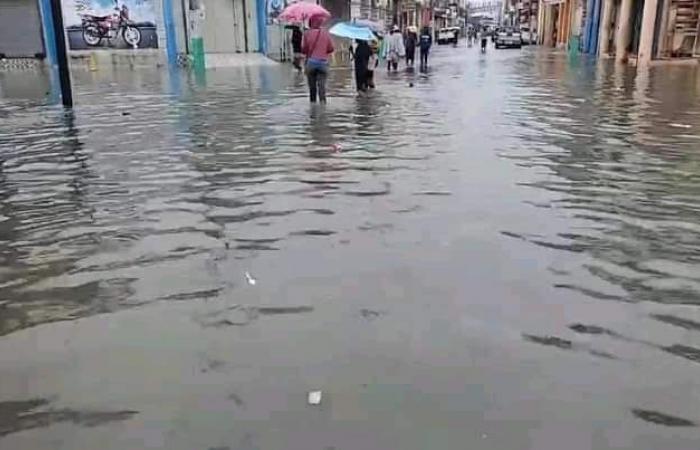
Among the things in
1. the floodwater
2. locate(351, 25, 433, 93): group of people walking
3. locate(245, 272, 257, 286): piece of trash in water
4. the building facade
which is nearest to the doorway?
locate(351, 25, 433, 93): group of people walking

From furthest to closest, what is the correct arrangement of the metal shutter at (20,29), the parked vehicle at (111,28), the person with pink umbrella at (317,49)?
the metal shutter at (20,29) < the parked vehicle at (111,28) < the person with pink umbrella at (317,49)

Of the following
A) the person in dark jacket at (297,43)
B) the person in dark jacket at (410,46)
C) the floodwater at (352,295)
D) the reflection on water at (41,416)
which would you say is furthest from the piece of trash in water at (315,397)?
the person in dark jacket at (410,46)

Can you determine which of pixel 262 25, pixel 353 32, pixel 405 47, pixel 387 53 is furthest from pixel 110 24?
pixel 353 32

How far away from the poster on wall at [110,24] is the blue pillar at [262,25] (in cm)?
584

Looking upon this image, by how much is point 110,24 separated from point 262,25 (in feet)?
26.1

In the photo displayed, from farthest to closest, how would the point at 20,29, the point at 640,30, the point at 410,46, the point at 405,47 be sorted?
the point at 640,30 < the point at 20,29 < the point at 405,47 < the point at 410,46

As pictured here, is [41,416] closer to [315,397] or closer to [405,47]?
[315,397]

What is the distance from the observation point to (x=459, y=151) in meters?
9.77

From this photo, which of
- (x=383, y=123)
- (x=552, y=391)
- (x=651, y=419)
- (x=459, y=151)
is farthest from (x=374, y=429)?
(x=383, y=123)

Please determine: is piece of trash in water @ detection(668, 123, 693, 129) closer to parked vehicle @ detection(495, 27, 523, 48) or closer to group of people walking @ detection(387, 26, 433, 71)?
group of people walking @ detection(387, 26, 433, 71)

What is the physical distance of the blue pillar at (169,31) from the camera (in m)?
34.2

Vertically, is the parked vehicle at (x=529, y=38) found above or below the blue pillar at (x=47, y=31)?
below

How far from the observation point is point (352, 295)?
4688mm

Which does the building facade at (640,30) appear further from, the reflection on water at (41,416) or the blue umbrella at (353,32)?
the reflection on water at (41,416)
